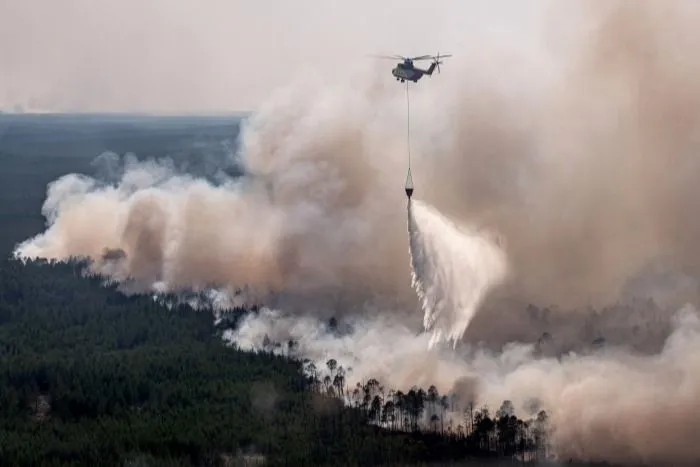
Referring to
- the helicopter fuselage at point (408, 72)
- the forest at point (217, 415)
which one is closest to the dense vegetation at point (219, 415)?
the forest at point (217, 415)

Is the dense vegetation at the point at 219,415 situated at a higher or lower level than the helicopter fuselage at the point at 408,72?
lower

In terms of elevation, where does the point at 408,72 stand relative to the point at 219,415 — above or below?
above

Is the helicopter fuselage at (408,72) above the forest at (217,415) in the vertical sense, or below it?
above

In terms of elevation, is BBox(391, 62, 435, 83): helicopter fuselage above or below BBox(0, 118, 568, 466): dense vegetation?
above

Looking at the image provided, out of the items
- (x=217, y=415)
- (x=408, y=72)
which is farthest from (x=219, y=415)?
(x=408, y=72)

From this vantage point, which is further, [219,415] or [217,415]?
[217,415]

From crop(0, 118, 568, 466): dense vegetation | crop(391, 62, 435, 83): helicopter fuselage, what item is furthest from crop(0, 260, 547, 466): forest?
crop(391, 62, 435, 83): helicopter fuselage

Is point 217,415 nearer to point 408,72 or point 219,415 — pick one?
point 219,415

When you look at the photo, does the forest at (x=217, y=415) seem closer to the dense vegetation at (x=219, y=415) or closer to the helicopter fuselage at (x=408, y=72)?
the dense vegetation at (x=219, y=415)

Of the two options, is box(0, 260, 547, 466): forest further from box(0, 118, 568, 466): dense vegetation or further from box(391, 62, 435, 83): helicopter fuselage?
box(391, 62, 435, 83): helicopter fuselage
